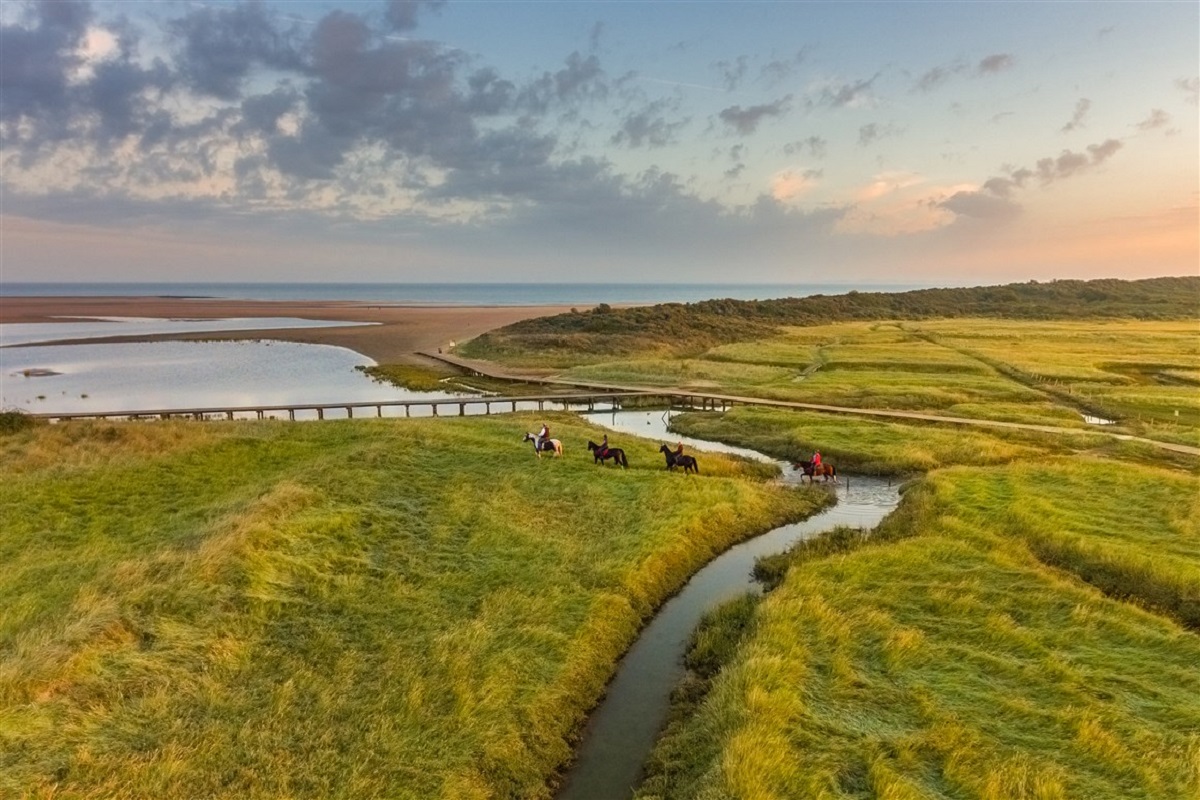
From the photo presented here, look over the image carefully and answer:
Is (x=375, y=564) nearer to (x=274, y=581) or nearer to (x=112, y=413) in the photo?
(x=274, y=581)

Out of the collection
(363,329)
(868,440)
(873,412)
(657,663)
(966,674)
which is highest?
(363,329)

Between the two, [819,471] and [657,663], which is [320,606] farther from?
[819,471]

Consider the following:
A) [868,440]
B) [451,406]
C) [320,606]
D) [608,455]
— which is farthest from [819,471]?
[451,406]

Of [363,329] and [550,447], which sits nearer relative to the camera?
[550,447]

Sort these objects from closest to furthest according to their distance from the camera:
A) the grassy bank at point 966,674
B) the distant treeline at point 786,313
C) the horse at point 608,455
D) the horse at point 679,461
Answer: the grassy bank at point 966,674 < the horse at point 679,461 < the horse at point 608,455 < the distant treeline at point 786,313

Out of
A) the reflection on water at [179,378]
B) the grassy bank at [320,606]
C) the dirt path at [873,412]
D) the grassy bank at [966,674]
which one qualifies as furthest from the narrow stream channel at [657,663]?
the reflection on water at [179,378]

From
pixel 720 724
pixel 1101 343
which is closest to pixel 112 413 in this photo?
pixel 720 724

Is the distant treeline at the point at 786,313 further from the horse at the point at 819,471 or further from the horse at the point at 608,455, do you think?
the horse at the point at 819,471
